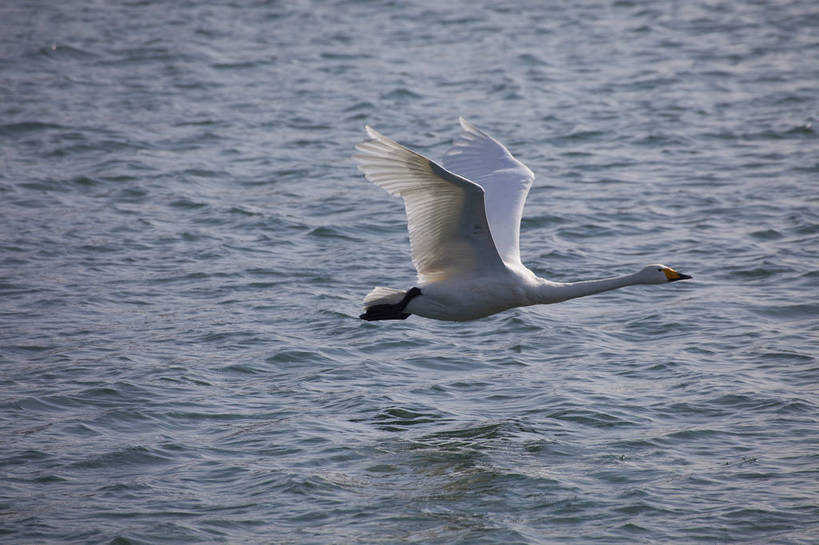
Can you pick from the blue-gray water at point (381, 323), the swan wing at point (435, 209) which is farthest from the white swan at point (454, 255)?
the blue-gray water at point (381, 323)

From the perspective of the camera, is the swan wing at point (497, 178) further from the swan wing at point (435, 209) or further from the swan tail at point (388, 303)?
the swan tail at point (388, 303)

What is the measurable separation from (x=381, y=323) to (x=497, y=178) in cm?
206

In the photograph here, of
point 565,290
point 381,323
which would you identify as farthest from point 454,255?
point 381,323

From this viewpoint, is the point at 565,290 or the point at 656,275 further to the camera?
the point at 656,275

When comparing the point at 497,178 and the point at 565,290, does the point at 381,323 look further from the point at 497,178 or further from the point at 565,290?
→ the point at 565,290

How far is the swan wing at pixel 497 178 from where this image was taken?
11453 mm

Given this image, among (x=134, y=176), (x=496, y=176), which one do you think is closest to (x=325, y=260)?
(x=496, y=176)

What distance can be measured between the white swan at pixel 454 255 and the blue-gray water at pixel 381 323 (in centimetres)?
90

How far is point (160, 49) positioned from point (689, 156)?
11235 mm

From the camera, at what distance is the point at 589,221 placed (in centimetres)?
1570

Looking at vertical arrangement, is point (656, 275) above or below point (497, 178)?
below

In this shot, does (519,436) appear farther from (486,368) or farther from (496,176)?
(496,176)

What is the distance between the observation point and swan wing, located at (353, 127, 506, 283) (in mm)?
9383

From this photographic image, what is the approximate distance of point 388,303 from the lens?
34.9 feet
